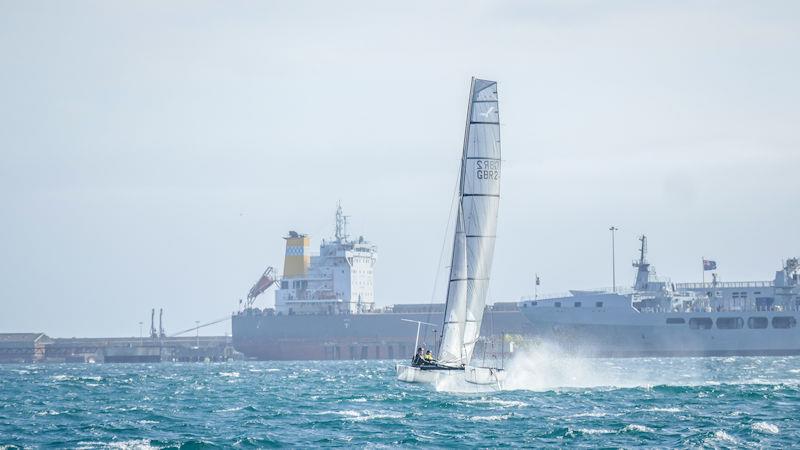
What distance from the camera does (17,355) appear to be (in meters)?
145

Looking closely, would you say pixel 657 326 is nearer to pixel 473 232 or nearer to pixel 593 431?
pixel 473 232

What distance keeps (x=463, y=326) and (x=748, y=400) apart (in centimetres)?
1128

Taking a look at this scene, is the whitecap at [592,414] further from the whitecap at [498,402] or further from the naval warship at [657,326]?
the naval warship at [657,326]

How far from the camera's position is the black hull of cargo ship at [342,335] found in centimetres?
13625

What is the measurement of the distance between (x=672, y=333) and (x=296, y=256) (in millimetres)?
49247

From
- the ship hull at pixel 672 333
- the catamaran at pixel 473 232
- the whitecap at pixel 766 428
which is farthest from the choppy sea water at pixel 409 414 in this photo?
the ship hull at pixel 672 333

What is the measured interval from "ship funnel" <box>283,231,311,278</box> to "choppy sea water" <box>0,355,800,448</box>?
8107cm

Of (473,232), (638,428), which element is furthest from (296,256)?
(638,428)

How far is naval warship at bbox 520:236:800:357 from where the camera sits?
11612 centimetres

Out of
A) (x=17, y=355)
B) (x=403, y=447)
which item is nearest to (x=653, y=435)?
(x=403, y=447)

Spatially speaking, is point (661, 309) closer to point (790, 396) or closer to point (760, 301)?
point (760, 301)

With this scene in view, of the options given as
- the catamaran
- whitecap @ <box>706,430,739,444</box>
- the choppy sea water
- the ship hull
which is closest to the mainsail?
the catamaran

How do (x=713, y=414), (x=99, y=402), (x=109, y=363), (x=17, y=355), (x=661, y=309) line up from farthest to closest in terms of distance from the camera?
(x=17, y=355) → (x=109, y=363) → (x=661, y=309) → (x=99, y=402) → (x=713, y=414)

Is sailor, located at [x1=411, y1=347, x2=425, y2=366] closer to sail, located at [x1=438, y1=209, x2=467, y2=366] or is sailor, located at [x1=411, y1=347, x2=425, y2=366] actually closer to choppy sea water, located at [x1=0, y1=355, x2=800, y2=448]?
sail, located at [x1=438, y1=209, x2=467, y2=366]
